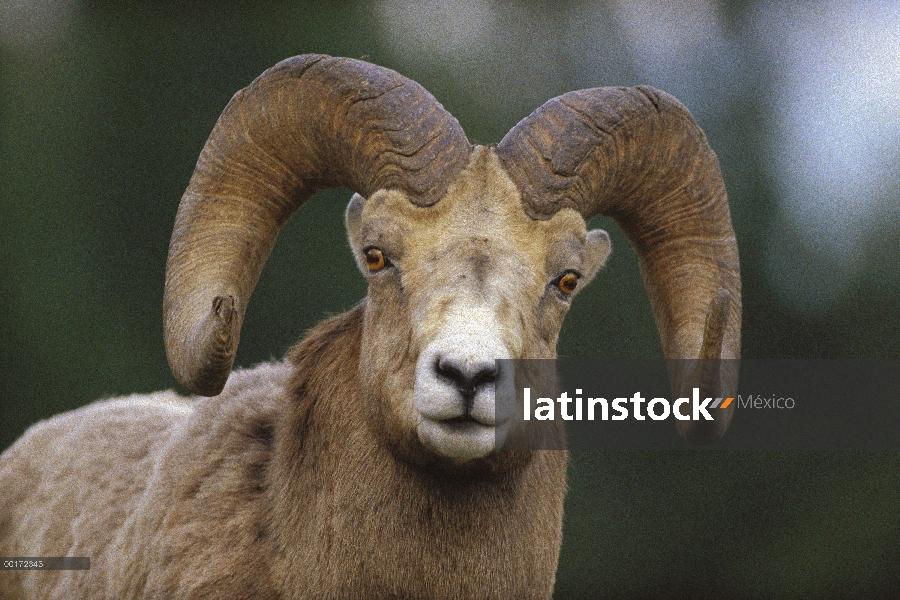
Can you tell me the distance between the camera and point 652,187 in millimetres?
4816

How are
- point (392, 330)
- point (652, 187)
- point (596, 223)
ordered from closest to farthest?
1. point (392, 330)
2. point (652, 187)
3. point (596, 223)

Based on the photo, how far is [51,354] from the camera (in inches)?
591

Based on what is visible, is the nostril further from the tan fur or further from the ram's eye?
the ram's eye

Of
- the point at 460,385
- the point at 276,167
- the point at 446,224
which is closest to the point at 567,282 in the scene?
the point at 446,224

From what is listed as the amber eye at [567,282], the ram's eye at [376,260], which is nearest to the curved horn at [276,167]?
the ram's eye at [376,260]

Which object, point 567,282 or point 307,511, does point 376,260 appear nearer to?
point 567,282

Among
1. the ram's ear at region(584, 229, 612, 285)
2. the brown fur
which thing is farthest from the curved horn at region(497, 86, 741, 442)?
the brown fur

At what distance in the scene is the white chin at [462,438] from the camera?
3600 mm

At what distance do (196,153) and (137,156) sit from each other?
1032 millimetres

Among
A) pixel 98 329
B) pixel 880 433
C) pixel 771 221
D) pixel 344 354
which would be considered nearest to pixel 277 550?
pixel 344 354

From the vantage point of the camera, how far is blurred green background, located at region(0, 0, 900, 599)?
555 inches

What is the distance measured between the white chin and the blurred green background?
33.1ft

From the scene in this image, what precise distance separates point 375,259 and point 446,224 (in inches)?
13.5

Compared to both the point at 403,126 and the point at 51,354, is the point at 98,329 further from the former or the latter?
the point at 403,126
